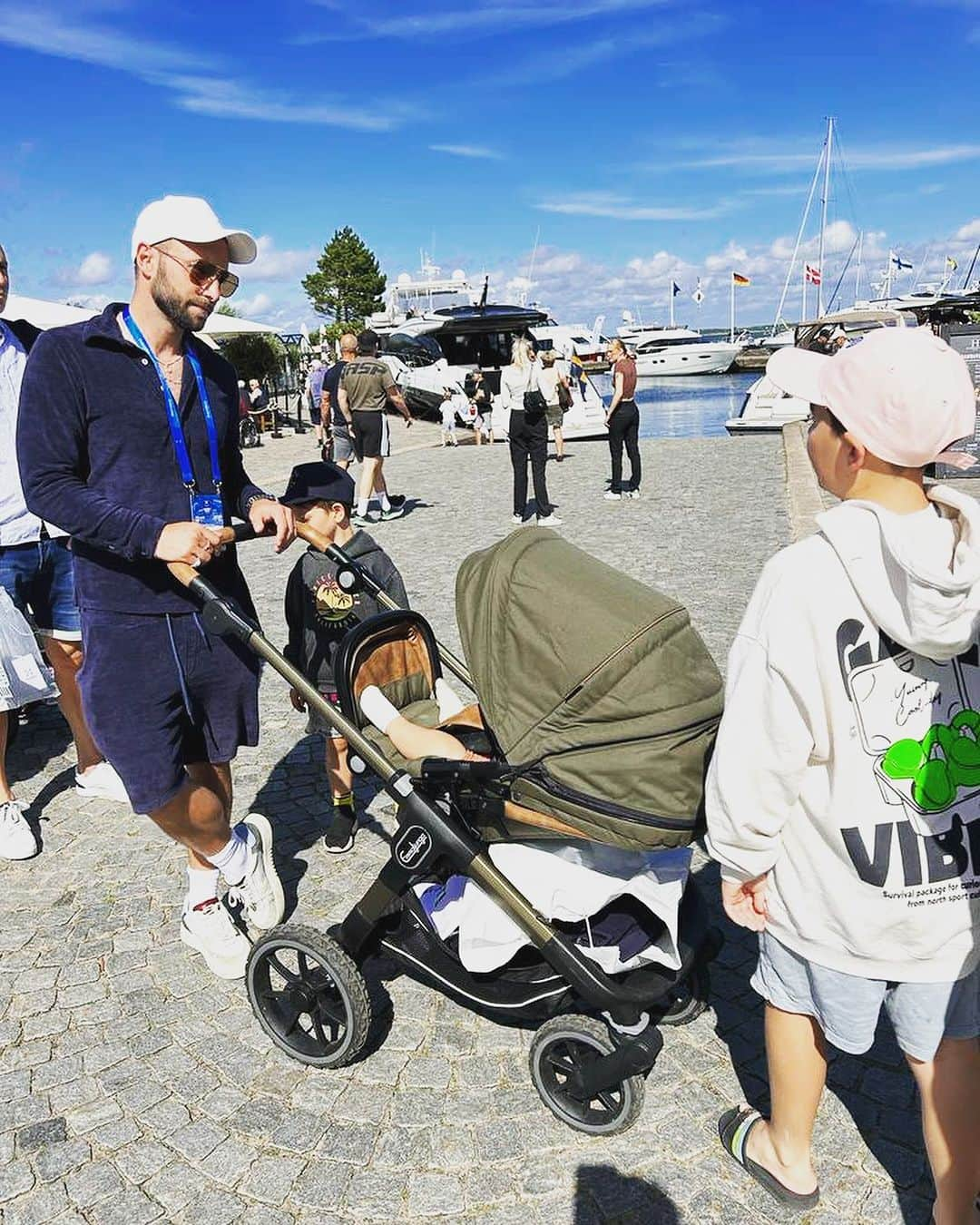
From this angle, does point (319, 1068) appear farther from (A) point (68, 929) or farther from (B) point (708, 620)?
(B) point (708, 620)

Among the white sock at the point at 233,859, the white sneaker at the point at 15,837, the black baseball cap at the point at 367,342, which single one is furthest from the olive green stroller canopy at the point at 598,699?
the black baseball cap at the point at 367,342

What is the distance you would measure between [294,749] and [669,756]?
3619 millimetres

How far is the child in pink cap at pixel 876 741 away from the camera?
1822mm

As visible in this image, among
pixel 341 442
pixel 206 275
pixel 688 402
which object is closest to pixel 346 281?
pixel 688 402

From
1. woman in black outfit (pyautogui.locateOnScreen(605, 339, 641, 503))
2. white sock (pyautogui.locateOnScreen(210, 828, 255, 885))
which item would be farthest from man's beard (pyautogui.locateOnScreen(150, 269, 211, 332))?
woman in black outfit (pyautogui.locateOnScreen(605, 339, 641, 503))

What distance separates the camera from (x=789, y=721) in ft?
6.26

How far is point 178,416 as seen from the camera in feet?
9.94

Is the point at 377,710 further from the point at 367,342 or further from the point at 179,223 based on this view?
the point at 367,342

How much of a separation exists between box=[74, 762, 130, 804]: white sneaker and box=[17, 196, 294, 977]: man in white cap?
167cm

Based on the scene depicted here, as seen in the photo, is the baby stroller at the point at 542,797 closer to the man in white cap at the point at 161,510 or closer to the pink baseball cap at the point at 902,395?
the man in white cap at the point at 161,510

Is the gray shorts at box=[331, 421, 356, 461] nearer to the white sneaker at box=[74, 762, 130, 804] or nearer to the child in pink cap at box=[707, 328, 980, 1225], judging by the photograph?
the white sneaker at box=[74, 762, 130, 804]

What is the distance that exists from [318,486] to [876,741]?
2668 mm

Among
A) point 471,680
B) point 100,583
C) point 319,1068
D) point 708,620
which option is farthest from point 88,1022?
point 708,620

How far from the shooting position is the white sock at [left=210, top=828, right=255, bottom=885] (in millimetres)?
3439
